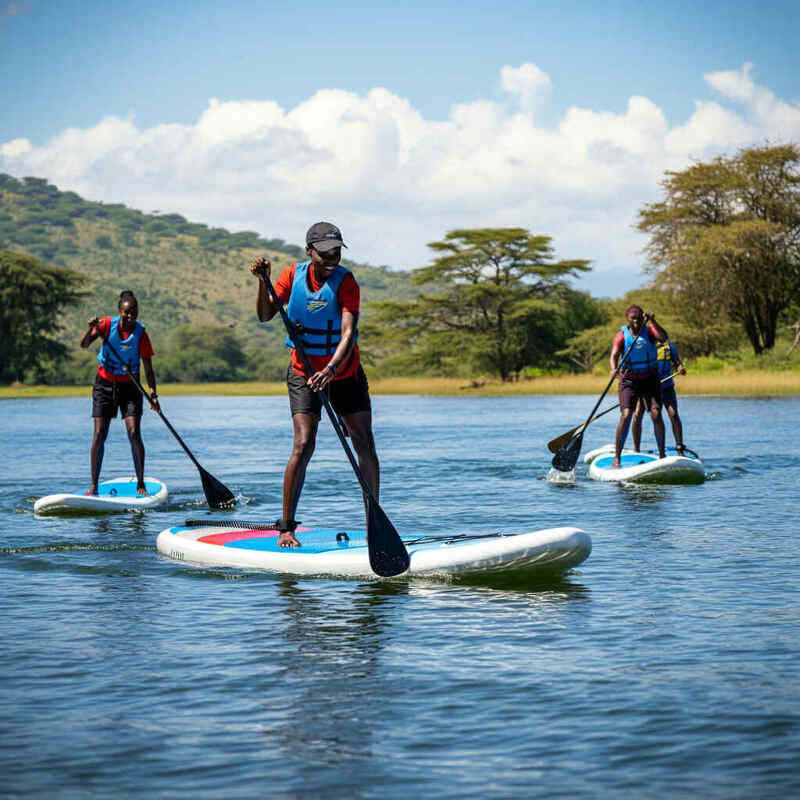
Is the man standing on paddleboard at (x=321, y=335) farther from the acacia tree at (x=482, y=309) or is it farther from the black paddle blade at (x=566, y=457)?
the acacia tree at (x=482, y=309)

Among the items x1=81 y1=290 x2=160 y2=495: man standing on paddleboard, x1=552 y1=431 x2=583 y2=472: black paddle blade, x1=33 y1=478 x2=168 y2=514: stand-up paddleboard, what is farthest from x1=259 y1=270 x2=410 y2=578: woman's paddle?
x1=552 y1=431 x2=583 y2=472: black paddle blade

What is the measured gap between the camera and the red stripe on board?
8415 mm

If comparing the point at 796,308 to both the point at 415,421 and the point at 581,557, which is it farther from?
the point at 581,557

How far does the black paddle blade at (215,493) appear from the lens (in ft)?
38.1

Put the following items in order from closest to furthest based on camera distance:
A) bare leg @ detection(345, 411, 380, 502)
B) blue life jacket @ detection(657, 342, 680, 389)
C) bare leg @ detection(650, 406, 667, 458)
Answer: bare leg @ detection(345, 411, 380, 502) < bare leg @ detection(650, 406, 667, 458) < blue life jacket @ detection(657, 342, 680, 389)

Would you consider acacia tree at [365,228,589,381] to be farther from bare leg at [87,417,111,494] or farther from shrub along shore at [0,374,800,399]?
bare leg at [87,417,111,494]

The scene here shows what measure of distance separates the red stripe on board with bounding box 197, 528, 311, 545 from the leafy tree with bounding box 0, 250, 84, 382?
6024 cm

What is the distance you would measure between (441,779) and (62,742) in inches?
56.9

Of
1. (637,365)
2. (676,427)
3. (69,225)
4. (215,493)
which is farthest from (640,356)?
(69,225)

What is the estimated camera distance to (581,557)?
745 cm

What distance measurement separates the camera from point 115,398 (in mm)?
11055

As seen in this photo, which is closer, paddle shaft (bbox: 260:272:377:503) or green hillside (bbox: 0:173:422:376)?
paddle shaft (bbox: 260:272:377:503)

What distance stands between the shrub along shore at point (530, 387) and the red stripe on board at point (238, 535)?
36.1 meters

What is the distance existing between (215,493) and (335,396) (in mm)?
4224
